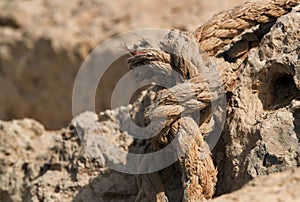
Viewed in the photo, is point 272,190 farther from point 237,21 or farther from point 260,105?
point 237,21

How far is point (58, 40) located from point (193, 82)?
412 cm

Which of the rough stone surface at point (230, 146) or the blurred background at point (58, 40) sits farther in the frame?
the blurred background at point (58, 40)

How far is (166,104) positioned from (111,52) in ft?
11.7

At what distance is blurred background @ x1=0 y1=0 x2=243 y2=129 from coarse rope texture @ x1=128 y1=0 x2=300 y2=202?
133 inches

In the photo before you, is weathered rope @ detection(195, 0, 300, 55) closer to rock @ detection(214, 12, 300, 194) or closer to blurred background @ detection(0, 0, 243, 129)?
rock @ detection(214, 12, 300, 194)

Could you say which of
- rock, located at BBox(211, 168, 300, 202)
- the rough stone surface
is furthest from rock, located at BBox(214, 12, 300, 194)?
rock, located at BBox(211, 168, 300, 202)

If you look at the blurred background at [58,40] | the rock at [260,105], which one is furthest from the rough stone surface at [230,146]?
A: the blurred background at [58,40]

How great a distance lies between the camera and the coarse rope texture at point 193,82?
264cm

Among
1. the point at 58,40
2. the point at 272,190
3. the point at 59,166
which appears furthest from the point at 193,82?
the point at 58,40

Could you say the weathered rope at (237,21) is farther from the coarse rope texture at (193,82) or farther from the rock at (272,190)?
the rock at (272,190)

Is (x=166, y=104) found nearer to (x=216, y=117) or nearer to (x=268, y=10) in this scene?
(x=216, y=117)

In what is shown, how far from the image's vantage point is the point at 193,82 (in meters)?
2.67

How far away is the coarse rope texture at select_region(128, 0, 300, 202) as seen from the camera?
2.64 metres

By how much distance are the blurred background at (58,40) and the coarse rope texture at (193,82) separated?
337cm
